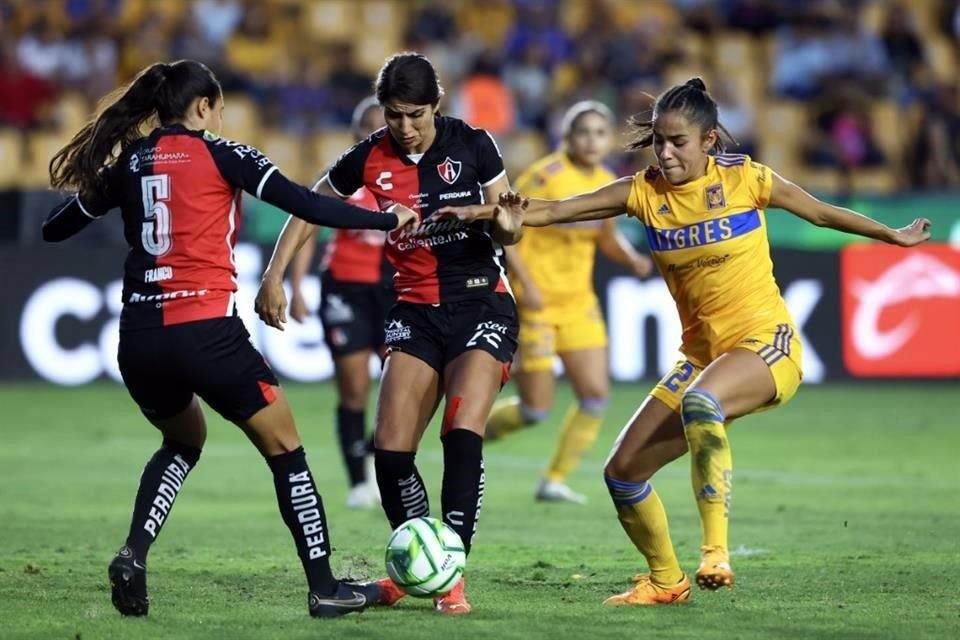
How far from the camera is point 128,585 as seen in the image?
6.68 m

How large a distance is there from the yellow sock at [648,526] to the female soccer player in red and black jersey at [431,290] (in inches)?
24.4

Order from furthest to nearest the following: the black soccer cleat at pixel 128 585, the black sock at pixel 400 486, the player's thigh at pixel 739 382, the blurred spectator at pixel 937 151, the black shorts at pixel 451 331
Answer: the blurred spectator at pixel 937 151, the black shorts at pixel 451 331, the black sock at pixel 400 486, the player's thigh at pixel 739 382, the black soccer cleat at pixel 128 585

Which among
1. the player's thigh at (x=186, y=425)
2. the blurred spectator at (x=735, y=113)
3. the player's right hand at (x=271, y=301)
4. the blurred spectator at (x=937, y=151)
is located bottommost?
A: the player's thigh at (x=186, y=425)

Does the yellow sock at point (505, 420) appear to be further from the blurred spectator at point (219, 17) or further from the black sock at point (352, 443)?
the blurred spectator at point (219, 17)

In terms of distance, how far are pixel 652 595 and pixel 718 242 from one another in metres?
1.52

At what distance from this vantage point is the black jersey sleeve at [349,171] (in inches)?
297

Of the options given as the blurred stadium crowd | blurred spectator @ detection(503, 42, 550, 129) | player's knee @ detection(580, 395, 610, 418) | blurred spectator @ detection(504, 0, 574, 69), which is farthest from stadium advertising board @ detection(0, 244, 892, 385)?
player's knee @ detection(580, 395, 610, 418)

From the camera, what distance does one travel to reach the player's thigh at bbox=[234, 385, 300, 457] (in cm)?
669

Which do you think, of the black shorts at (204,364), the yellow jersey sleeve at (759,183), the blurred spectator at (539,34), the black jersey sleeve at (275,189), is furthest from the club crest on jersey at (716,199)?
the blurred spectator at (539,34)

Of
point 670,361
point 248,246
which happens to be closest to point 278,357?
point 248,246

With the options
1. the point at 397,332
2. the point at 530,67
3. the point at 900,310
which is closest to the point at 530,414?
the point at 397,332

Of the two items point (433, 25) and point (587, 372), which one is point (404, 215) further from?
point (433, 25)

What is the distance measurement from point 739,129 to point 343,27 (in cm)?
534

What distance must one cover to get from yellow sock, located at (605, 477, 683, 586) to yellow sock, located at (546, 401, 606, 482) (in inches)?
160
